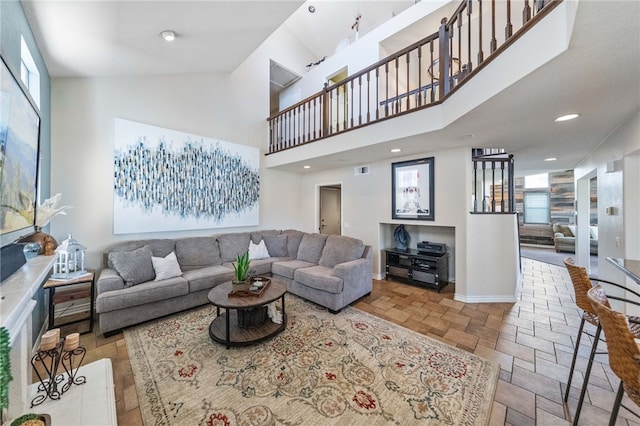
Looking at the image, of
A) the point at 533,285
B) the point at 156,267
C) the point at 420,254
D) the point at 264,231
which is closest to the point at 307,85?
the point at 264,231

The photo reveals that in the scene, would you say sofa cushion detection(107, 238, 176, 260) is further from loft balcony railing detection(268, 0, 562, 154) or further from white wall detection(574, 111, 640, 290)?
white wall detection(574, 111, 640, 290)

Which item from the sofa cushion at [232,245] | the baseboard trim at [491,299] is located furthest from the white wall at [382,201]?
the sofa cushion at [232,245]

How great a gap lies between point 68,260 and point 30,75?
6.81 feet

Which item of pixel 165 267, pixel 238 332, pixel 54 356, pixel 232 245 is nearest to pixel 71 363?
pixel 54 356

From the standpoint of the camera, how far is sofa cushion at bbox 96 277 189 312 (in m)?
2.60

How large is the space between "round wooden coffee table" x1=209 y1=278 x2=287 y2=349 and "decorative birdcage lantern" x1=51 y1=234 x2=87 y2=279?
66.6 inches

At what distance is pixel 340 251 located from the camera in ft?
12.7

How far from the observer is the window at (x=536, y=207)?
8664mm

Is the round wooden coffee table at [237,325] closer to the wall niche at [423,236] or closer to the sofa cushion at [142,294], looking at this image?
the sofa cushion at [142,294]

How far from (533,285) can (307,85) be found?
6631 millimetres

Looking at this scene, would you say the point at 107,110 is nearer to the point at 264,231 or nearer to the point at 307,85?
the point at 264,231

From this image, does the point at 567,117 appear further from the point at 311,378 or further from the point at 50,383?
the point at 50,383

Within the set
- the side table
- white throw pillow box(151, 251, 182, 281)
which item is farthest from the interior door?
the side table

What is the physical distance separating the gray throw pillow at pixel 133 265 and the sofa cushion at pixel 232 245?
1.14 metres
